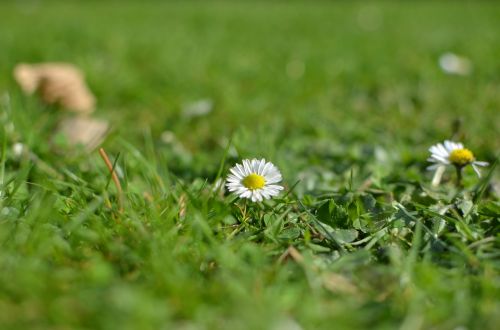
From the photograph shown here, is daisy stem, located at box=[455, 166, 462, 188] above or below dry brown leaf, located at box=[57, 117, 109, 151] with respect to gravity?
below

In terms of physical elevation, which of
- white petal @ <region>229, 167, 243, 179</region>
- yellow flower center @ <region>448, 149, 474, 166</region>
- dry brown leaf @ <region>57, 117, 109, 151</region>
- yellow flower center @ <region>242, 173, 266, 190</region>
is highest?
dry brown leaf @ <region>57, 117, 109, 151</region>

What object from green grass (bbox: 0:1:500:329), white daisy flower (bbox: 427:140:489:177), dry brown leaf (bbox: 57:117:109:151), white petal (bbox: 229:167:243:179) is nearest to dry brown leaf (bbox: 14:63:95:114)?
green grass (bbox: 0:1:500:329)

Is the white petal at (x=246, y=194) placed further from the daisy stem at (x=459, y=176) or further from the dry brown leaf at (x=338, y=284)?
the daisy stem at (x=459, y=176)

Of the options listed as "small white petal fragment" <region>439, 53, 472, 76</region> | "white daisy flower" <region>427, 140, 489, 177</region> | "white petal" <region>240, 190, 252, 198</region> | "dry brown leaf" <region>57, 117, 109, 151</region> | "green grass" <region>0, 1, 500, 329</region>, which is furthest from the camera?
"small white petal fragment" <region>439, 53, 472, 76</region>

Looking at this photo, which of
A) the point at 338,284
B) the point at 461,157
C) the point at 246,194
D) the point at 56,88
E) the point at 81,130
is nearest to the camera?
the point at 338,284

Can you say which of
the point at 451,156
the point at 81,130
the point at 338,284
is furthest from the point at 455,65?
the point at 338,284

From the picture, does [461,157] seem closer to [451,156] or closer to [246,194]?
[451,156]

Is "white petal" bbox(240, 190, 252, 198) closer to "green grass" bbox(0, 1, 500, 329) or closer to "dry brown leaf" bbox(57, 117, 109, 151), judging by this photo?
"green grass" bbox(0, 1, 500, 329)

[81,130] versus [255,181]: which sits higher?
[81,130]
